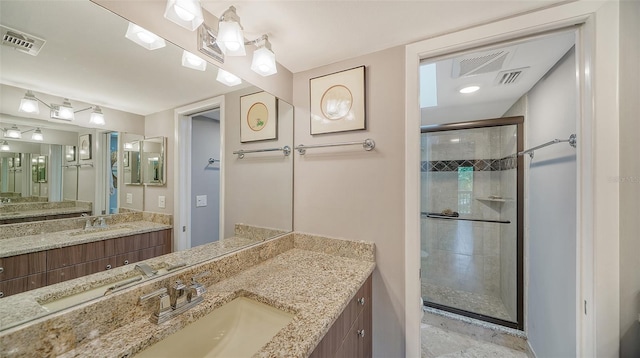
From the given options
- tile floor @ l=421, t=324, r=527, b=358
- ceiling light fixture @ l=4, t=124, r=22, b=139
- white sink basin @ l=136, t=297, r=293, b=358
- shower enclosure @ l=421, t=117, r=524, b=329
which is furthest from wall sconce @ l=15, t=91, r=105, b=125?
shower enclosure @ l=421, t=117, r=524, b=329

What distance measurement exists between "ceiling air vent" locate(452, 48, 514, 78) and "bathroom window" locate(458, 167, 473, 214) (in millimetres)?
1403

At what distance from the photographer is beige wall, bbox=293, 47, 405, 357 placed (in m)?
1.27

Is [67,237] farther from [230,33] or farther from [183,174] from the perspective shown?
[230,33]

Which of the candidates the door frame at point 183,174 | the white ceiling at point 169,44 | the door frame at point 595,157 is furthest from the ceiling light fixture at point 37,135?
the door frame at point 595,157

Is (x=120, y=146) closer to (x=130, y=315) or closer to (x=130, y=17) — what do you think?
(x=130, y=17)

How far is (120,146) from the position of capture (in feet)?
2.88

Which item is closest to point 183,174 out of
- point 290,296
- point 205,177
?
point 205,177

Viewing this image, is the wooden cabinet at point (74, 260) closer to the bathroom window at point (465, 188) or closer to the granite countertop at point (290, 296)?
the granite countertop at point (290, 296)

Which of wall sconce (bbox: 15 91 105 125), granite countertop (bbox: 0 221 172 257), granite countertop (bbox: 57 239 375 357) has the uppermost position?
wall sconce (bbox: 15 91 105 125)

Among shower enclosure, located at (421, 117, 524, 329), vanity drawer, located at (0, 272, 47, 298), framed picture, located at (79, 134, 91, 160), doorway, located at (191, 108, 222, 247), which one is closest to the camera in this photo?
vanity drawer, located at (0, 272, 47, 298)

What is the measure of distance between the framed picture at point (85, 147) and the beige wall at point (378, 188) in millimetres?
1106

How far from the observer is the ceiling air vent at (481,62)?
132 cm

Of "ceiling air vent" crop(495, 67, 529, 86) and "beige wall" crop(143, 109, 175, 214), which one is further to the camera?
"ceiling air vent" crop(495, 67, 529, 86)

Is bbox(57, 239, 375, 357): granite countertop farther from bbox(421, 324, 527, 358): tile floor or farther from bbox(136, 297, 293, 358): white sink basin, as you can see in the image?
bbox(421, 324, 527, 358): tile floor
